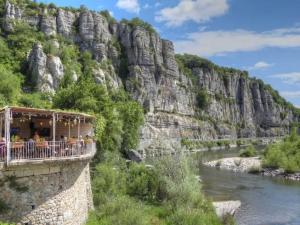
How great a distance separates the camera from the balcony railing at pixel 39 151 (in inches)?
881

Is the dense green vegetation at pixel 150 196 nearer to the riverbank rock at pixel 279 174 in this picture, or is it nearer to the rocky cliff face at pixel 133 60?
the riverbank rock at pixel 279 174

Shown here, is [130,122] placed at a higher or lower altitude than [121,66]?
lower

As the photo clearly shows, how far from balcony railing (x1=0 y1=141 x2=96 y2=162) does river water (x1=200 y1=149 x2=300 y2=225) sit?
2150cm

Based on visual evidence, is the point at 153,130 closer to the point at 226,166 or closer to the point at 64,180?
the point at 226,166

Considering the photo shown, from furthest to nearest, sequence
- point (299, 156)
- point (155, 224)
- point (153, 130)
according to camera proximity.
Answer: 1. point (153, 130)
2. point (299, 156)
3. point (155, 224)

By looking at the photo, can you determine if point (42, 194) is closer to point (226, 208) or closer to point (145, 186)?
point (145, 186)

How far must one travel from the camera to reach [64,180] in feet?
86.3

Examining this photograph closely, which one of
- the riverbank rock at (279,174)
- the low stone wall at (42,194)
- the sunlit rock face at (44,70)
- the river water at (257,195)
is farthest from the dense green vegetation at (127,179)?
the sunlit rock face at (44,70)

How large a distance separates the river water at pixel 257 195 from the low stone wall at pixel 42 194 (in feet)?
69.3

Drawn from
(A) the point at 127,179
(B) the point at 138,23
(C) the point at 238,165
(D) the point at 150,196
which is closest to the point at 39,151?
(D) the point at 150,196

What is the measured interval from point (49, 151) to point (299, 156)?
6934cm

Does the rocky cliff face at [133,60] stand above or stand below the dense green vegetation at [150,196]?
above

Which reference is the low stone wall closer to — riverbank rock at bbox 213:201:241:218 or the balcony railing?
the balcony railing

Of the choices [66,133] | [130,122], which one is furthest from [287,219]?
[130,122]
